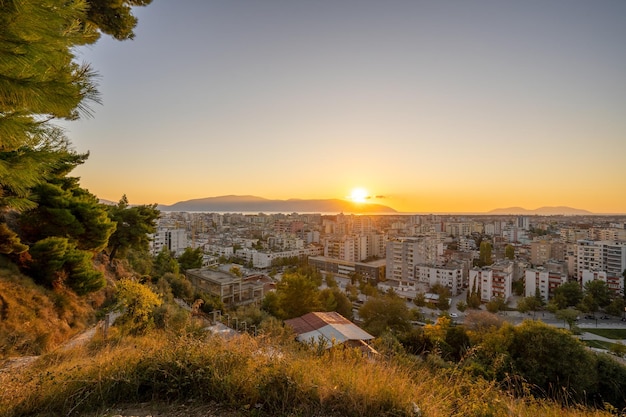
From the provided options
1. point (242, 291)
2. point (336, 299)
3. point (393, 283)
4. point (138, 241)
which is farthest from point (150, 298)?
point (393, 283)

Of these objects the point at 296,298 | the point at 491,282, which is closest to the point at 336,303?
the point at 296,298

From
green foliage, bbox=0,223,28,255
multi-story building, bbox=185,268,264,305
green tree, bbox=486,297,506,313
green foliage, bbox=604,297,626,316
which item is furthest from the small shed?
green foliage, bbox=604,297,626,316

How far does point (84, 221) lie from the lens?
744 cm

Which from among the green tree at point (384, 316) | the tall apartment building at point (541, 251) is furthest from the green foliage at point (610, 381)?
the tall apartment building at point (541, 251)

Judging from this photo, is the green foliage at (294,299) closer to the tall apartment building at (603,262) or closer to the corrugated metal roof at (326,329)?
the corrugated metal roof at (326,329)

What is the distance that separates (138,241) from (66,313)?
15.8 feet

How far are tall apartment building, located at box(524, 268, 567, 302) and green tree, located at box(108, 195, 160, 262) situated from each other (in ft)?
102

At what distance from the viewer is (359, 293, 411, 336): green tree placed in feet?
48.6

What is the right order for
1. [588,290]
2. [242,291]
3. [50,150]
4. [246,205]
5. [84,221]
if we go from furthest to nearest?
[246,205]
[588,290]
[242,291]
[84,221]
[50,150]

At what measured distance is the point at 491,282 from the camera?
26.6 metres

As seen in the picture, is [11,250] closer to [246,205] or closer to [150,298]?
[150,298]

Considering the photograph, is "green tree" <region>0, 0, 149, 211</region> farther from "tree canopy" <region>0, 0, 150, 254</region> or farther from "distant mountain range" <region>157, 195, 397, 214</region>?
"distant mountain range" <region>157, 195, 397, 214</region>

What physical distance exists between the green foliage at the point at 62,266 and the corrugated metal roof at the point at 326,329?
18.8 ft

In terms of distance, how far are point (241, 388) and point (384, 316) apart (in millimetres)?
14555
